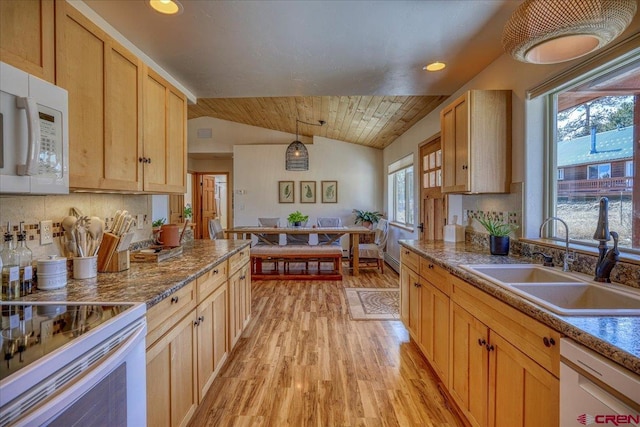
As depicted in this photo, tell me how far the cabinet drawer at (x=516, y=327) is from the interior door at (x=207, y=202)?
7.78m

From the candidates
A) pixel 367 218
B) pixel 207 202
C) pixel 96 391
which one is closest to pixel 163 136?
pixel 96 391

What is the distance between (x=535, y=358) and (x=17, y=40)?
219 cm

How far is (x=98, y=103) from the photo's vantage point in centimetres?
160

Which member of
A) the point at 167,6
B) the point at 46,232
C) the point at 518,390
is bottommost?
the point at 518,390

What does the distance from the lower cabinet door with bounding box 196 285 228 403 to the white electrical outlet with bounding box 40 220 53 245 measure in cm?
82

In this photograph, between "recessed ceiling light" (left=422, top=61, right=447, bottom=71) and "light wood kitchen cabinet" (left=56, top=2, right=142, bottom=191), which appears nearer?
"light wood kitchen cabinet" (left=56, top=2, right=142, bottom=191)

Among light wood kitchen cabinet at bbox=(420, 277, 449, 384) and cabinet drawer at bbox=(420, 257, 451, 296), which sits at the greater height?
Result: cabinet drawer at bbox=(420, 257, 451, 296)

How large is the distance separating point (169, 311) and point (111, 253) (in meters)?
0.55

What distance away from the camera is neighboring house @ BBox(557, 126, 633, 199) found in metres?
1.62

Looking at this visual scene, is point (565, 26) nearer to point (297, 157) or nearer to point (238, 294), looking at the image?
point (238, 294)

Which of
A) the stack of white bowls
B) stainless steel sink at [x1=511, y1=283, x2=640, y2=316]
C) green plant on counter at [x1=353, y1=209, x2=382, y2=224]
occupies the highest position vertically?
green plant on counter at [x1=353, y1=209, x2=382, y2=224]

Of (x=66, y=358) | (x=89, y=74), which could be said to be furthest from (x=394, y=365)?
(x=89, y=74)

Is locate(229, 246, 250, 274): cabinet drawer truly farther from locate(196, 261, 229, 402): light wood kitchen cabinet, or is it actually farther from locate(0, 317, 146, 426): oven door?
locate(0, 317, 146, 426): oven door

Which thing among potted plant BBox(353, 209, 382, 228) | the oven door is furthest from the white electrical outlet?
potted plant BBox(353, 209, 382, 228)
